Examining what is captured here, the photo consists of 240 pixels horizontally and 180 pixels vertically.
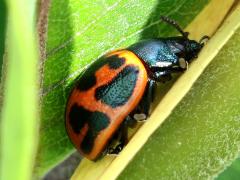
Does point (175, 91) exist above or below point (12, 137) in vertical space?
below

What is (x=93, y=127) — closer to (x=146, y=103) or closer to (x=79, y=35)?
(x=146, y=103)

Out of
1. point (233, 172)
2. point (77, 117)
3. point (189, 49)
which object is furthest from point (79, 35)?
point (233, 172)

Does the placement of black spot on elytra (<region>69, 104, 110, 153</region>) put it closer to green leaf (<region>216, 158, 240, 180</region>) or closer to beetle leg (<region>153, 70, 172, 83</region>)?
beetle leg (<region>153, 70, 172, 83</region>)

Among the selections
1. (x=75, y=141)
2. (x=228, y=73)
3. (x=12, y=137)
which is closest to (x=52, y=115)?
(x=75, y=141)

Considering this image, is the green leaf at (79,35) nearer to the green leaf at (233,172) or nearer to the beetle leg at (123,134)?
the beetle leg at (123,134)

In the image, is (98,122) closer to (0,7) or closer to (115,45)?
(115,45)

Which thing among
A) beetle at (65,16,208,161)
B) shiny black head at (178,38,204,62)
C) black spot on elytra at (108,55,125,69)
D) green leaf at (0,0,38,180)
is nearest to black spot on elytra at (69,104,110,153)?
beetle at (65,16,208,161)
